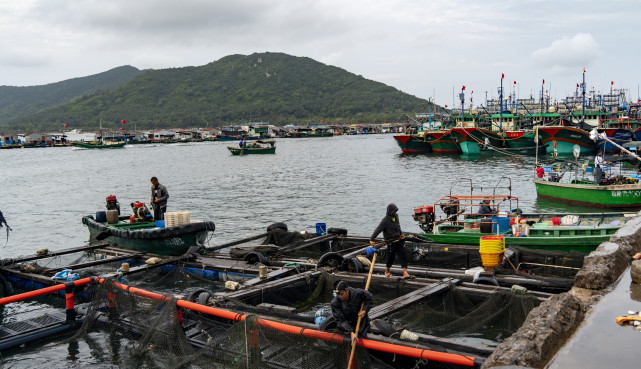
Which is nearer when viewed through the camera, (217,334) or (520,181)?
(217,334)

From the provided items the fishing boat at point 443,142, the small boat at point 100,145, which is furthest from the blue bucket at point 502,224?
the small boat at point 100,145

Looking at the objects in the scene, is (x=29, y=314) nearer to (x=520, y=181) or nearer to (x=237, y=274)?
(x=237, y=274)

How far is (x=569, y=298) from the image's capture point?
24.4 ft

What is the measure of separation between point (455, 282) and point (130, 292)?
7.00 m

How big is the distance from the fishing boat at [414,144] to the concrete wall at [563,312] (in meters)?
75.6

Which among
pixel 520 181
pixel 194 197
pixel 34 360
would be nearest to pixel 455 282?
pixel 34 360

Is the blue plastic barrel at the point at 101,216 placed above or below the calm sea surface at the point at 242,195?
above

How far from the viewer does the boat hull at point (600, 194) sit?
25.8 meters

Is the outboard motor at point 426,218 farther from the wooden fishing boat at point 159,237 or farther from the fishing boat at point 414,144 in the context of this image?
the fishing boat at point 414,144

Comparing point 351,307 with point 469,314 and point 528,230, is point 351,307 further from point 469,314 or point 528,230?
point 528,230

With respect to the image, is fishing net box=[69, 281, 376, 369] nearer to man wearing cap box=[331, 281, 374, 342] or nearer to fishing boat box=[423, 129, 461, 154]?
man wearing cap box=[331, 281, 374, 342]

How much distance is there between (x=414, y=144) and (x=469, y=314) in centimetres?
7812

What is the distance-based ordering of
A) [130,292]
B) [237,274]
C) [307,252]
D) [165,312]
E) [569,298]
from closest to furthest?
1. [569,298]
2. [165,312]
3. [130,292]
4. [237,274]
5. [307,252]

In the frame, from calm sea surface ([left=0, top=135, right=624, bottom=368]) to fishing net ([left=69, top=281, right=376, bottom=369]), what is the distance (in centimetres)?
70
